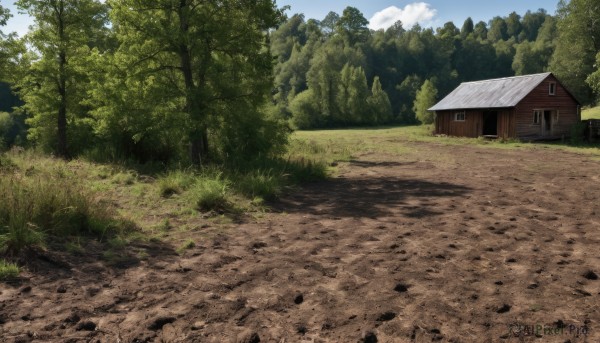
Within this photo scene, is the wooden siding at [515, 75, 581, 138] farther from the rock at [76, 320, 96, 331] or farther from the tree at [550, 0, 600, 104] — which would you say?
the rock at [76, 320, 96, 331]

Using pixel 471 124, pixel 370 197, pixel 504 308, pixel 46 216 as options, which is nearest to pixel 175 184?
pixel 46 216

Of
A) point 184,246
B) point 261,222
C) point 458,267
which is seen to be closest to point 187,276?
point 184,246

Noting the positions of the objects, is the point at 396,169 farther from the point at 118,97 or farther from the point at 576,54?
the point at 576,54

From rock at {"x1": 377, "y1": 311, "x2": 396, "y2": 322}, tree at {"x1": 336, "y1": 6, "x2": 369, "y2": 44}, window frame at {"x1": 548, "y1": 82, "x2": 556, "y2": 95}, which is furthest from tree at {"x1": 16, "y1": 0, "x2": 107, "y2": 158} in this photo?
tree at {"x1": 336, "y1": 6, "x2": 369, "y2": 44}

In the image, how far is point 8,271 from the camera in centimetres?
480

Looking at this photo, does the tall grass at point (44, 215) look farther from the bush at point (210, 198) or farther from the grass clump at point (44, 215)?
the bush at point (210, 198)

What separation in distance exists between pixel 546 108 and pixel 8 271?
3440 centimetres

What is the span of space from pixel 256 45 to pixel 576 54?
4630 centimetres

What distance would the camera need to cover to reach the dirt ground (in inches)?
153

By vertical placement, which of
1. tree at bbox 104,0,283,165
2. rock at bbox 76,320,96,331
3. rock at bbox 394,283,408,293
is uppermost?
tree at bbox 104,0,283,165

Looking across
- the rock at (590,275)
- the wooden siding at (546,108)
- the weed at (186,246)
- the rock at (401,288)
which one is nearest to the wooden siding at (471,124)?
the wooden siding at (546,108)

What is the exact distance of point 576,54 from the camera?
46.4 meters

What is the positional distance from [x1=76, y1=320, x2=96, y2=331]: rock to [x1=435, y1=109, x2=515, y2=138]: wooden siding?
103 feet

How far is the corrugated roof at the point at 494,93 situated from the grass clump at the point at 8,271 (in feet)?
101
